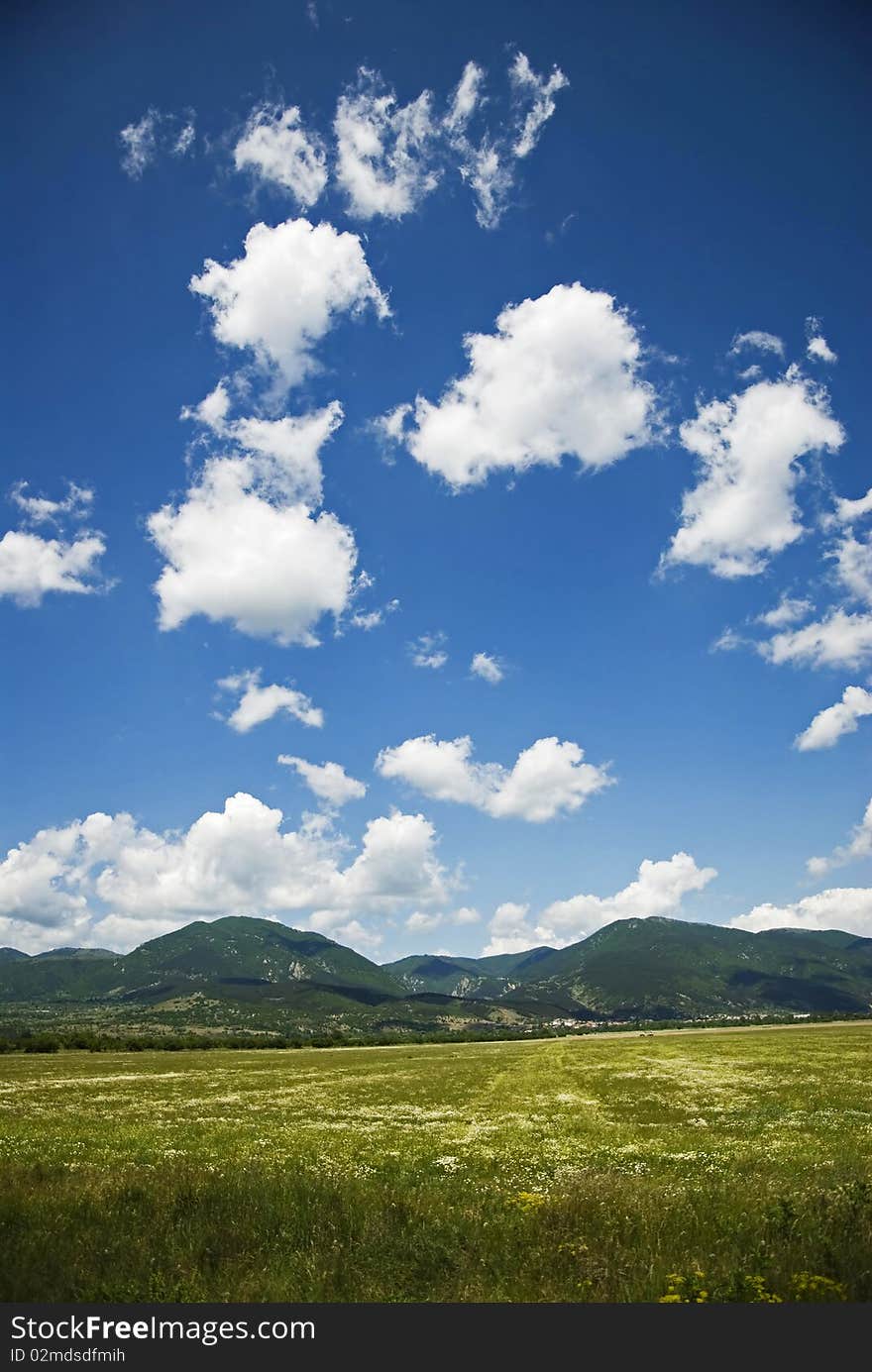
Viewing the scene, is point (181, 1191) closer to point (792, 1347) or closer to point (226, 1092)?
point (792, 1347)

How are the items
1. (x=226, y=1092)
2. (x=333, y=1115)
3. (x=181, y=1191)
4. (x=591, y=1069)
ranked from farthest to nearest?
1. (x=591, y=1069)
2. (x=226, y=1092)
3. (x=333, y=1115)
4. (x=181, y=1191)

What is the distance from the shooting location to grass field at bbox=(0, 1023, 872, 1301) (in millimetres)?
10391

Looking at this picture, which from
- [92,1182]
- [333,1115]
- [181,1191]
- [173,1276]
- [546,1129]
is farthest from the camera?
[333,1115]

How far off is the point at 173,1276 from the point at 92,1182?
6454 millimetres

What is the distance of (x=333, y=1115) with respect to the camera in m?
34.9

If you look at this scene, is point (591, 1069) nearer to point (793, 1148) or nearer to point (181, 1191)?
point (793, 1148)

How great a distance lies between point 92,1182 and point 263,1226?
5625mm

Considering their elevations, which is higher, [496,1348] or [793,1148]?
[496,1348]

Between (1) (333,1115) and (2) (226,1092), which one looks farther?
(2) (226,1092)

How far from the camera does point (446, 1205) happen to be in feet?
46.0

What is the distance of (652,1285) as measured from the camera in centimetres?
1003

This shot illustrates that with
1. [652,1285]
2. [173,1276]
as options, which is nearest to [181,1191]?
[173,1276]

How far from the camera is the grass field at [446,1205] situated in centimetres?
1039

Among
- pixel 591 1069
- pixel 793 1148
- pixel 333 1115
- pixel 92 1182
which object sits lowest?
pixel 591 1069
